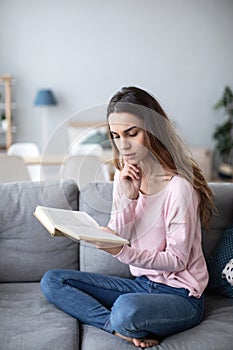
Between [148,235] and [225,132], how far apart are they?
507 cm

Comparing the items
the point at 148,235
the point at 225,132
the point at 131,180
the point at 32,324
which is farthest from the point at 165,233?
the point at 225,132

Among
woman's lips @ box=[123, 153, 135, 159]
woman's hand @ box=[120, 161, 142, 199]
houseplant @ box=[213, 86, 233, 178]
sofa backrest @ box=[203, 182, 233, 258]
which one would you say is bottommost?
houseplant @ box=[213, 86, 233, 178]

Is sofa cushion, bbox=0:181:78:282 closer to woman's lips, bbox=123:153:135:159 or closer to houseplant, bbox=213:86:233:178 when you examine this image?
woman's lips, bbox=123:153:135:159

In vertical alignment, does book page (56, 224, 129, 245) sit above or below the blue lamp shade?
above

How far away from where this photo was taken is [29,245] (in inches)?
92.3

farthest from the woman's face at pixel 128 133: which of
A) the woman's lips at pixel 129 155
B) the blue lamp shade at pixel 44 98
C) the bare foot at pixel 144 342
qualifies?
the blue lamp shade at pixel 44 98

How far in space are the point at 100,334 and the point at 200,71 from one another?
5.47m

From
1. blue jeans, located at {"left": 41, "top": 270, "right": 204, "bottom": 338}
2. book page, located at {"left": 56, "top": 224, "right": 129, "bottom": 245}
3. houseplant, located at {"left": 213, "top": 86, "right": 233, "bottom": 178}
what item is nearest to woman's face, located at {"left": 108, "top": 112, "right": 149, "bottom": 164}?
book page, located at {"left": 56, "top": 224, "right": 129, "bottom": 245}

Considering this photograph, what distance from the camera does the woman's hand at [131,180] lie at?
191 centimetres

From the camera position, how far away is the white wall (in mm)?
6688

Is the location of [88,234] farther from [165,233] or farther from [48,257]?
[48,257]

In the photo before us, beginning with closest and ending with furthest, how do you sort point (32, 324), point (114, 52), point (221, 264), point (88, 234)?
1. point (88, 234)
2. point (32, 324)
3. point (221, 264)
4. point (114, 52)

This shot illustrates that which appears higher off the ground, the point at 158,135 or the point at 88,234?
the point at 158,135

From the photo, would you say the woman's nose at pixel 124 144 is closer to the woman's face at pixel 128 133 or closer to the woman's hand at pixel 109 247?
the woman's face at pixel 128 133
